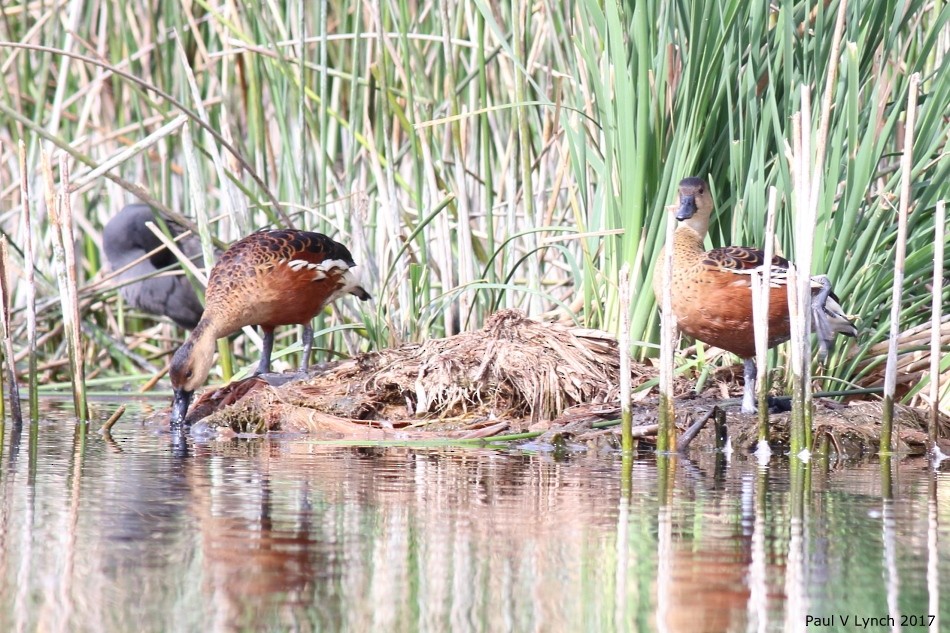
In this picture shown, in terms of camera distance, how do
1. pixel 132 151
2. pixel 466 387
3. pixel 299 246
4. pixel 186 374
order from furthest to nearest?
pixel 299 246, pixel 186 374, pixel 132 151, pixel 466 387

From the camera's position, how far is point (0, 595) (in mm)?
3029

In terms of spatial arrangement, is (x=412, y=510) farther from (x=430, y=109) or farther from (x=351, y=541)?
(x=430, y=109)

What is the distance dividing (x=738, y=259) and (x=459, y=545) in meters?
2.86

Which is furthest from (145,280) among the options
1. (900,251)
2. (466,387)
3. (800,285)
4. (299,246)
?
(900,251)

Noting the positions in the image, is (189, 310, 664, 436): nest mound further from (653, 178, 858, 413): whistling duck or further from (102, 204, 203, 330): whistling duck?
(102, 204, 203, 330): whistling duck

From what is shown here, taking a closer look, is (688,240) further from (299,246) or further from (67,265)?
(67,265)

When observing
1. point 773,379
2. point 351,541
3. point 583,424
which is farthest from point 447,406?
point 351,541

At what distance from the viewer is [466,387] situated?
22.1ft

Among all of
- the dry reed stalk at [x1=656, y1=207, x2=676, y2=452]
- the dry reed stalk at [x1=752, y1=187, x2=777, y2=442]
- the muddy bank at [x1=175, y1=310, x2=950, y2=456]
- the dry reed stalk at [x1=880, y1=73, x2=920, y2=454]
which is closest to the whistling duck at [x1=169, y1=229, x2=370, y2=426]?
the muddy bank at [x1=175, y1=310, x2=950, y2=456]

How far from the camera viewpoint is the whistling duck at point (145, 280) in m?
9.42

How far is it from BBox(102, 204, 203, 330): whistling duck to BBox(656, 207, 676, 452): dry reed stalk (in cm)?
486

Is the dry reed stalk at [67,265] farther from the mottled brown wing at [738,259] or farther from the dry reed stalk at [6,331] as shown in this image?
the mottled brown wing at [738,259]

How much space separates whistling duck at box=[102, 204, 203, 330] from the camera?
9.42 metres

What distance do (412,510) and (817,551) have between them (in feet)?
4.08
